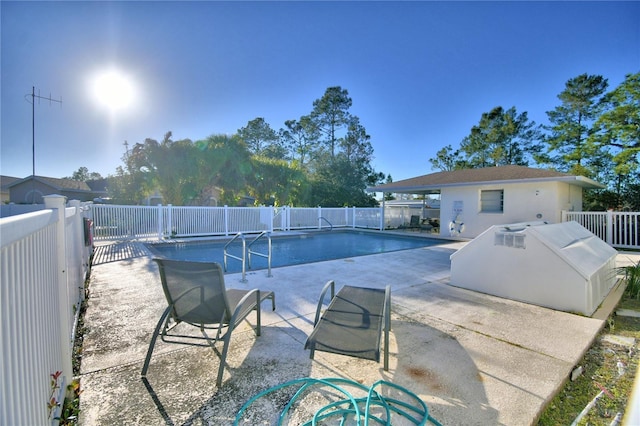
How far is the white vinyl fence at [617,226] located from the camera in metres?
11.0

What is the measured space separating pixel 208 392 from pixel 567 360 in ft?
11.3

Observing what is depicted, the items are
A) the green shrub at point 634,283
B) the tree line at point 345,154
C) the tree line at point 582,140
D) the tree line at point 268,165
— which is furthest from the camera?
the tree line at point 582,140

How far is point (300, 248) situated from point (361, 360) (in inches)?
368

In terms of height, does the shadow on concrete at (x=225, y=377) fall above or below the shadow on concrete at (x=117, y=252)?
below

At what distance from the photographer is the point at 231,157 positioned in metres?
18.1

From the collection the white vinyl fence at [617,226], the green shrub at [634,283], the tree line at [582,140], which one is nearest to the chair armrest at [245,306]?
the green shrub at [634,283]

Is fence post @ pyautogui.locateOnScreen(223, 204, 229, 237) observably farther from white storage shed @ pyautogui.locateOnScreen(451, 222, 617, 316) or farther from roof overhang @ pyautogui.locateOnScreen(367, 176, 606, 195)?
white storage shed @ pyautogui.locateOnScreen(451, 222, 617, 316)

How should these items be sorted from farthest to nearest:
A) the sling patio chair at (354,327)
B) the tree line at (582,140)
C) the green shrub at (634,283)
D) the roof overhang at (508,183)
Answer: the tree line at (582,140)
the roof overhang at (508,183)
the green shrub at (634,283)
the sling patio chair at (354,327)

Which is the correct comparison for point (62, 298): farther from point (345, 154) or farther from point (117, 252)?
point (345, 154)

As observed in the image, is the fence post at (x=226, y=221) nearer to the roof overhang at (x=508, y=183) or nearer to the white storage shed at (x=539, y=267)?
the roof overhang at (x=508, y=183)

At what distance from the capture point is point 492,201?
13.7 metres

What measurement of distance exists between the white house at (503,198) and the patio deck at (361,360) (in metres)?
8.62

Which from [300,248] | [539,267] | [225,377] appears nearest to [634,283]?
[539,267]

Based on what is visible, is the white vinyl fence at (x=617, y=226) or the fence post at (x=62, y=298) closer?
the fence post at (x=62, y=298)
